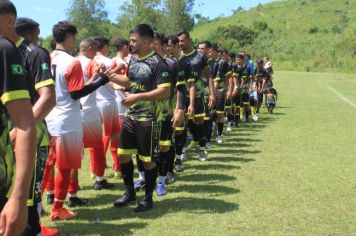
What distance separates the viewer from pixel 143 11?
69500 mm

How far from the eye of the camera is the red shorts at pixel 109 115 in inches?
311

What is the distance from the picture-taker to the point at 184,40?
840 centimetres

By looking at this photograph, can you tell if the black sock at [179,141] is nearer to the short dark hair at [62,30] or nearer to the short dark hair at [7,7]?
the short dark hair at [62,30]

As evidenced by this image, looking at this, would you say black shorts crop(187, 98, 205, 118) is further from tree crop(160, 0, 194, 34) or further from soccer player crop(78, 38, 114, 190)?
tree crop(160, 0, 194, 34)

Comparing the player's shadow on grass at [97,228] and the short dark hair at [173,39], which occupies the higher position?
the short dark hair at [173,39]

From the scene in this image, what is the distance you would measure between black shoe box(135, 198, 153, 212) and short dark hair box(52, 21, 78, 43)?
2.24 metres

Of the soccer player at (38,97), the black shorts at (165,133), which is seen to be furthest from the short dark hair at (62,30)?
the black shorts at (165,133)

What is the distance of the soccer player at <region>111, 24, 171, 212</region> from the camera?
6.05 meters

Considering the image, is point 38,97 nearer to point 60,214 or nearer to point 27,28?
point 27,28

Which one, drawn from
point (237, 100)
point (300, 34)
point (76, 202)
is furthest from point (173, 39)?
point (300, 34)

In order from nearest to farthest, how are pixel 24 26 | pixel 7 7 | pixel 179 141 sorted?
pixel 7 7 < pixel 24 26 < pixel 179 141

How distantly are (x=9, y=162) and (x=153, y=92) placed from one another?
3408mm

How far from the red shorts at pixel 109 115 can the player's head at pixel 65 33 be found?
215cm

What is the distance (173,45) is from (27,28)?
3643mm
